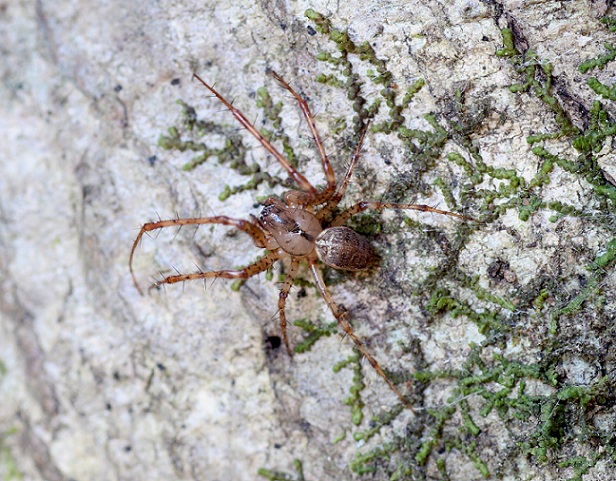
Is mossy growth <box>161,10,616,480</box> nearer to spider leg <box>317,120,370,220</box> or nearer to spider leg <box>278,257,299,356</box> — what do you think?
spider leg <box>317,120,370,220</box>

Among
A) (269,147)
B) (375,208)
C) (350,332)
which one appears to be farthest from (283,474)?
(269,147)

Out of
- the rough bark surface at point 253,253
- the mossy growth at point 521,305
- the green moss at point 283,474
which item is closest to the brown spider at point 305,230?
the rough bark surface at point 253,253

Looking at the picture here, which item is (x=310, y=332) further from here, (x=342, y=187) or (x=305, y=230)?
(x=342, y=187)

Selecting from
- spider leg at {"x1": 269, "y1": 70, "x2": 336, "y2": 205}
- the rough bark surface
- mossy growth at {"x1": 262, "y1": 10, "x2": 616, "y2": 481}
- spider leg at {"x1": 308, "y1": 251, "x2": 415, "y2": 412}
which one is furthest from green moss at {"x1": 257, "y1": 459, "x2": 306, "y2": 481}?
spider leg at {"x1": 269, "y1": 70, "x2": 336, "y2": 205}

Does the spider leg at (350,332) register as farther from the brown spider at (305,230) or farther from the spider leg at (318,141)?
the spider leg at (318,141)

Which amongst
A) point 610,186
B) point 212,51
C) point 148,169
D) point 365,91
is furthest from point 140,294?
point 610,186

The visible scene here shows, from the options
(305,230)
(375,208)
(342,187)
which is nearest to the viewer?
(375,208)
